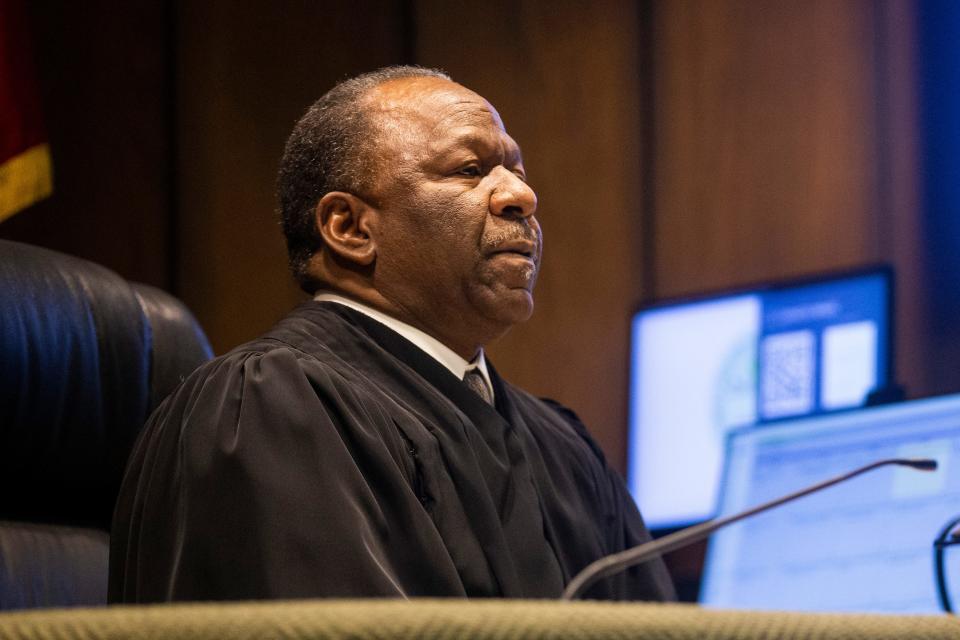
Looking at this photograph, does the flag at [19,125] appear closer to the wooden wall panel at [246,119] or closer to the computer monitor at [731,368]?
the wooden wall panel at [246,119]

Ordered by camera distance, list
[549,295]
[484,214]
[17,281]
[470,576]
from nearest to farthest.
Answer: [470,576]
[17,281]
[484,214]
[549,295]

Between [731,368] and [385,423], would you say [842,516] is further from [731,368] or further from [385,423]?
[385,423]

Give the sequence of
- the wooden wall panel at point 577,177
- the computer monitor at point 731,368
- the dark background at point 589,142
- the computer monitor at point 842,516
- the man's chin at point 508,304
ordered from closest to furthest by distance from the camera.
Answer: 1. the man's chin at point 508,304
2. the computer monitor at point 842,516
3. the computer monitor at point 731,368
4. the dark background at point 589,142
5. the wooden wall panel at point 577,177

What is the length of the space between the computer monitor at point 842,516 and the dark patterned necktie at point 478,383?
1.94 ft

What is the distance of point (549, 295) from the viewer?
10.9 ft

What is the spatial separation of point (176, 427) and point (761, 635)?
105 centimetres

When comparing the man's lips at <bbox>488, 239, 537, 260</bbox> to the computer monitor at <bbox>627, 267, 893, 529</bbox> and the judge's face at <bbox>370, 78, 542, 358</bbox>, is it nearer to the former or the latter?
the judge's face at <bbox>370, 78, 542, 358</bbox>

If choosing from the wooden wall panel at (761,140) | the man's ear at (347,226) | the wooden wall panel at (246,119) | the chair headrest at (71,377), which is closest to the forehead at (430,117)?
the man's ear at (347,226)

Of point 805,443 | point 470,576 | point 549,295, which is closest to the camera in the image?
point 470,576

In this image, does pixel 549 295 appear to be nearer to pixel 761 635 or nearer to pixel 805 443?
pixel 805 443

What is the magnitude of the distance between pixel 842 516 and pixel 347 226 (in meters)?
0.96

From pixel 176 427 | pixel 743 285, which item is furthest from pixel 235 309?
pixel 176 427

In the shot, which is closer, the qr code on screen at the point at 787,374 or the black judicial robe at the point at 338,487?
the black judicial robe at the point at 338,487

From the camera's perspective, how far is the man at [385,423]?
4.65 feet
